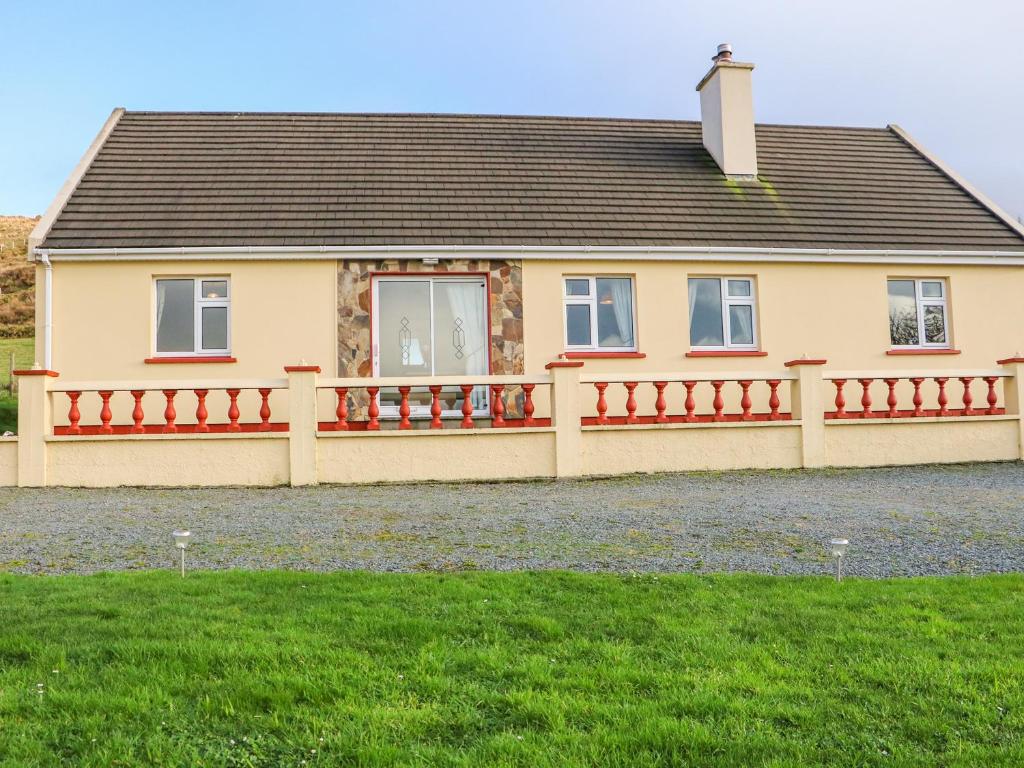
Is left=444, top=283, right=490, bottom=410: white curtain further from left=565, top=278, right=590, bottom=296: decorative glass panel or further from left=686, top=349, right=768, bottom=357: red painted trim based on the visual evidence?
left=686, top=349, right=768, bottom=357: red painted trim

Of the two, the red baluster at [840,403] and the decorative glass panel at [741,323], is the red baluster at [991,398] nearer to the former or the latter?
the red baluster at [840,403]

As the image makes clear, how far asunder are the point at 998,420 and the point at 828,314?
11.0 ft

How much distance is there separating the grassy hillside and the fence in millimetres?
17206

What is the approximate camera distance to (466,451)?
1104cm

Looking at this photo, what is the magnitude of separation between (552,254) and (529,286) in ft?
2.16

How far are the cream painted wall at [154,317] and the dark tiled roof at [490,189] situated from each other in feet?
1.51

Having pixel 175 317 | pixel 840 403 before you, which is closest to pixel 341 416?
pixel 175 317

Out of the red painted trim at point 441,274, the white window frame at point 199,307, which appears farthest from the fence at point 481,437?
the red painted trim at point 441,274

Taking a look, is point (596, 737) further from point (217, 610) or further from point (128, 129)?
point (128, 129)

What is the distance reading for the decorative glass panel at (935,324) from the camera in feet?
50.4

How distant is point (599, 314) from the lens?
14.5 metres

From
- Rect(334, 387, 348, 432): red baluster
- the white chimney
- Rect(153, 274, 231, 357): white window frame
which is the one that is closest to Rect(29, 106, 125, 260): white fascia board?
Rect(153, 274, 231, 357): white window frame

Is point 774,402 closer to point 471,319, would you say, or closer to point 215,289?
point 471,319

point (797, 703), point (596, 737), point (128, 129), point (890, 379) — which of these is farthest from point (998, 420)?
point (128, 129)
